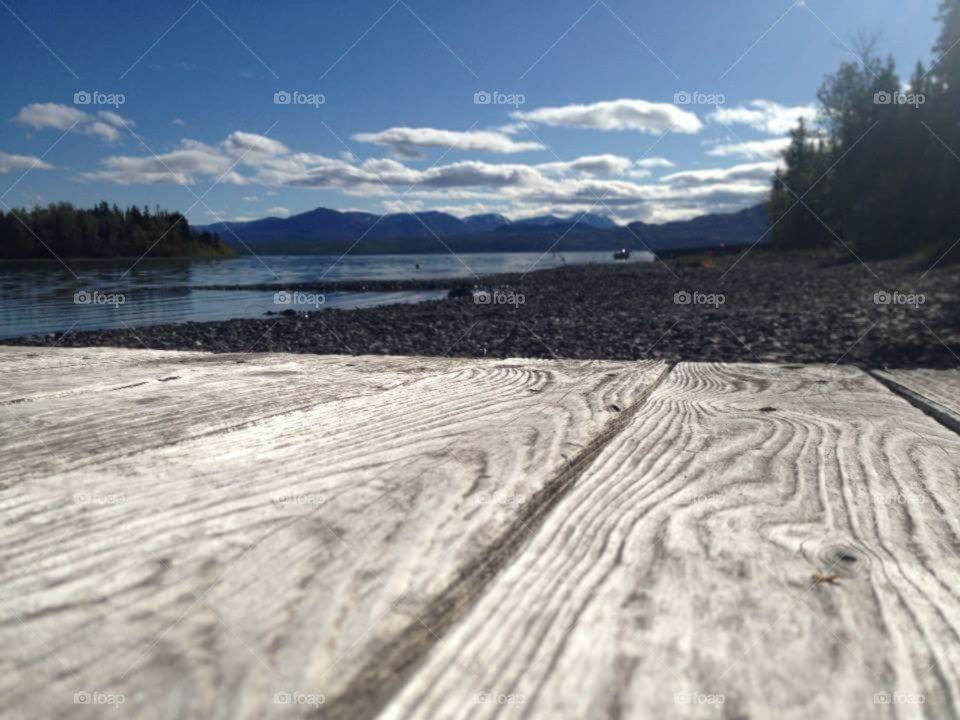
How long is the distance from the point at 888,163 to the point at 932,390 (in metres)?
47.2

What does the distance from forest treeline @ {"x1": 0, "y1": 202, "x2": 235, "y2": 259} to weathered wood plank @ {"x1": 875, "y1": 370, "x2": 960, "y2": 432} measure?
72.8 m

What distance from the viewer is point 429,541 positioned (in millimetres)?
803

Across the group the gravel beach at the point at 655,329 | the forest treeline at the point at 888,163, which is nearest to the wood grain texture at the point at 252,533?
the gravel beach at the point at 655,329

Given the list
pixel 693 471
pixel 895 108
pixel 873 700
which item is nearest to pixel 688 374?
pixel 693 471

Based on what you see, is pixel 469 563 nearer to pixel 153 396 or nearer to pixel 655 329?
pixel 153 396

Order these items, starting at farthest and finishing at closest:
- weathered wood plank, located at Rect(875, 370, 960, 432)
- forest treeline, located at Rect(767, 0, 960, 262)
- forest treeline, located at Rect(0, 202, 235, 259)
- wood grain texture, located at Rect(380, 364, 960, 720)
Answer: forest treeline, located at Rect(0, 202, 235, 259)
forest treeline, located at Rect(767, 0, 960, 262)
weathered wood plank, located at Rect(875, 370, 960, 432)
wood grain texture, located at Rect(380, 364, 960, 720)

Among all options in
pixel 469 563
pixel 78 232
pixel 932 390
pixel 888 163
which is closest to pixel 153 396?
pixel 469 563

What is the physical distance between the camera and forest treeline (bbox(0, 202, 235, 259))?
69188 millimetres

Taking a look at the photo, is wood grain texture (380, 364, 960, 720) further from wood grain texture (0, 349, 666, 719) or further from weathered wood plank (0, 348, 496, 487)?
weathered wood plank (0, 348, 496, 487)

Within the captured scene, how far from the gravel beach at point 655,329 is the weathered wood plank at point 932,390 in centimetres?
412

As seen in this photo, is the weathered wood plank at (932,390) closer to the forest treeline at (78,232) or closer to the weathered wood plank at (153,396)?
the weathered wood plank at (153,396)

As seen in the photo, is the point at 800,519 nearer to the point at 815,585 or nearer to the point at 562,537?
the point at 815,585

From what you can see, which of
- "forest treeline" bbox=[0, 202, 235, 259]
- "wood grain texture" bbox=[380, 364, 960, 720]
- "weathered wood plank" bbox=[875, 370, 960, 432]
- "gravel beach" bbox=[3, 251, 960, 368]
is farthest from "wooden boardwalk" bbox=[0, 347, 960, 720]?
"forest treeline" bbox=[0, 202, 235, 259]

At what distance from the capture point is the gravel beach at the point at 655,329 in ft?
26.7
